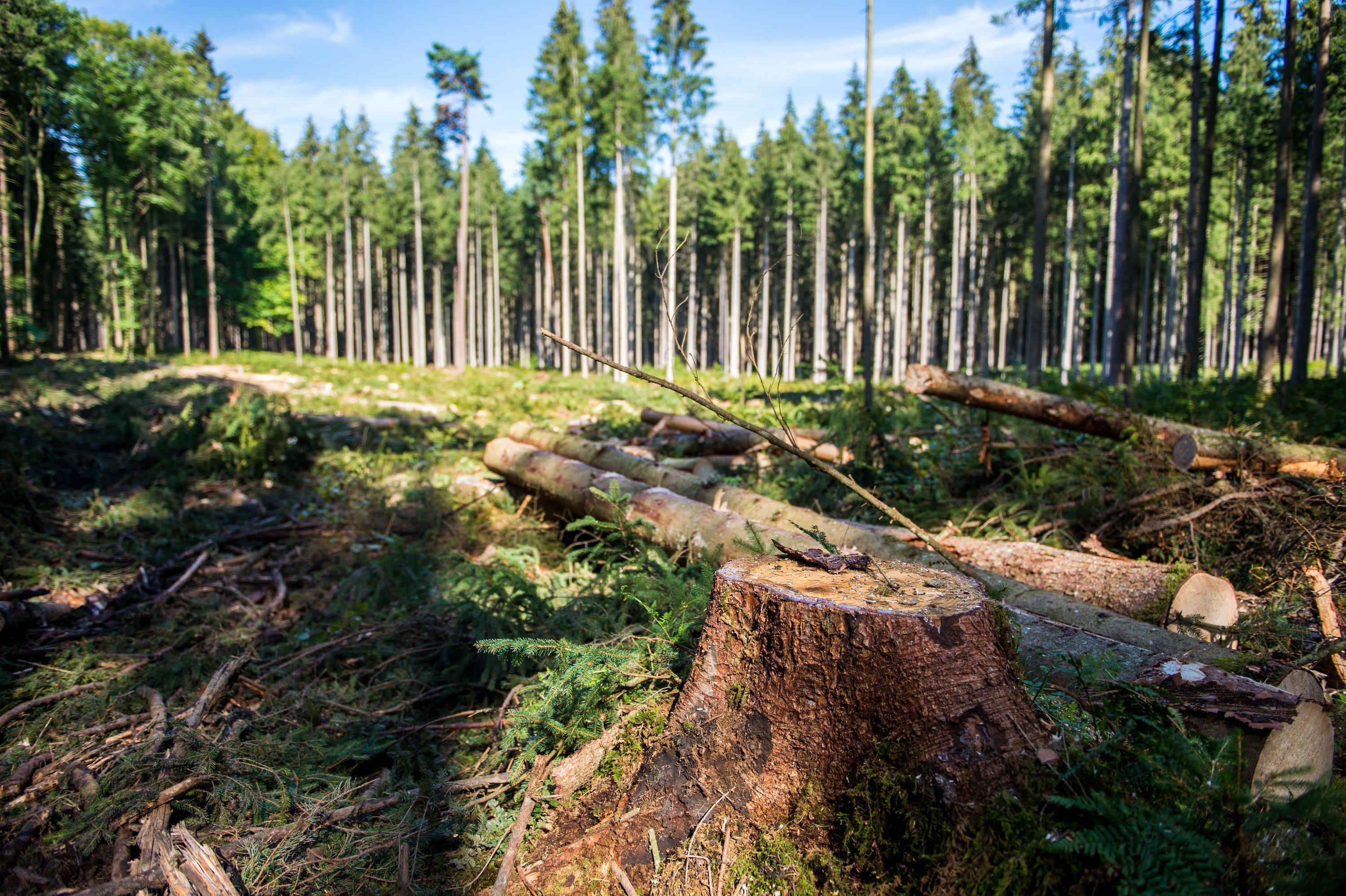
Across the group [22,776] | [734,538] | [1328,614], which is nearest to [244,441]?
[22,776]

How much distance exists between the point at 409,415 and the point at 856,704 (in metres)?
14.6

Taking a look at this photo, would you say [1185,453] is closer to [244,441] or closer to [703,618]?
[703,618]

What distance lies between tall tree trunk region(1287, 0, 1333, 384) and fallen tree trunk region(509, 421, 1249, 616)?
11475 mm

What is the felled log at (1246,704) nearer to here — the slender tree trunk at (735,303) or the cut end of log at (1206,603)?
the cut end of log at (1206,603)

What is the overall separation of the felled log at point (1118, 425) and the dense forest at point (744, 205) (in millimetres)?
1258

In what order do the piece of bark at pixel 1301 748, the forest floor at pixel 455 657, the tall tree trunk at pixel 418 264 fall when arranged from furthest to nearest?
the tall tree trunk at pixel 418 264 < the piece of bark at pixel 1301 748 < the forest floor at pixel 455 657

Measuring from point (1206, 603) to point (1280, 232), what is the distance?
13393 millimetres

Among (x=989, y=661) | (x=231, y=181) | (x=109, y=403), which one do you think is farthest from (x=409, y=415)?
(x=231, y=181)

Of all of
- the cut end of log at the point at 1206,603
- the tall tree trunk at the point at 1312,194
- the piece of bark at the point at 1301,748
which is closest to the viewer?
the piece of bark at the point at 1301,748

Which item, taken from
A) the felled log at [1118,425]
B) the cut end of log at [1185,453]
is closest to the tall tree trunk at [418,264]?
the felled log at [1118,425]

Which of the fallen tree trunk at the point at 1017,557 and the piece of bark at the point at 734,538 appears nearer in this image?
the piece of bark at the point at 734,538

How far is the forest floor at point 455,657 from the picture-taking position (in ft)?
6.50

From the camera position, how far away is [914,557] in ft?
13.4

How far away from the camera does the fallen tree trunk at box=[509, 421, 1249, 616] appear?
13.4ft
